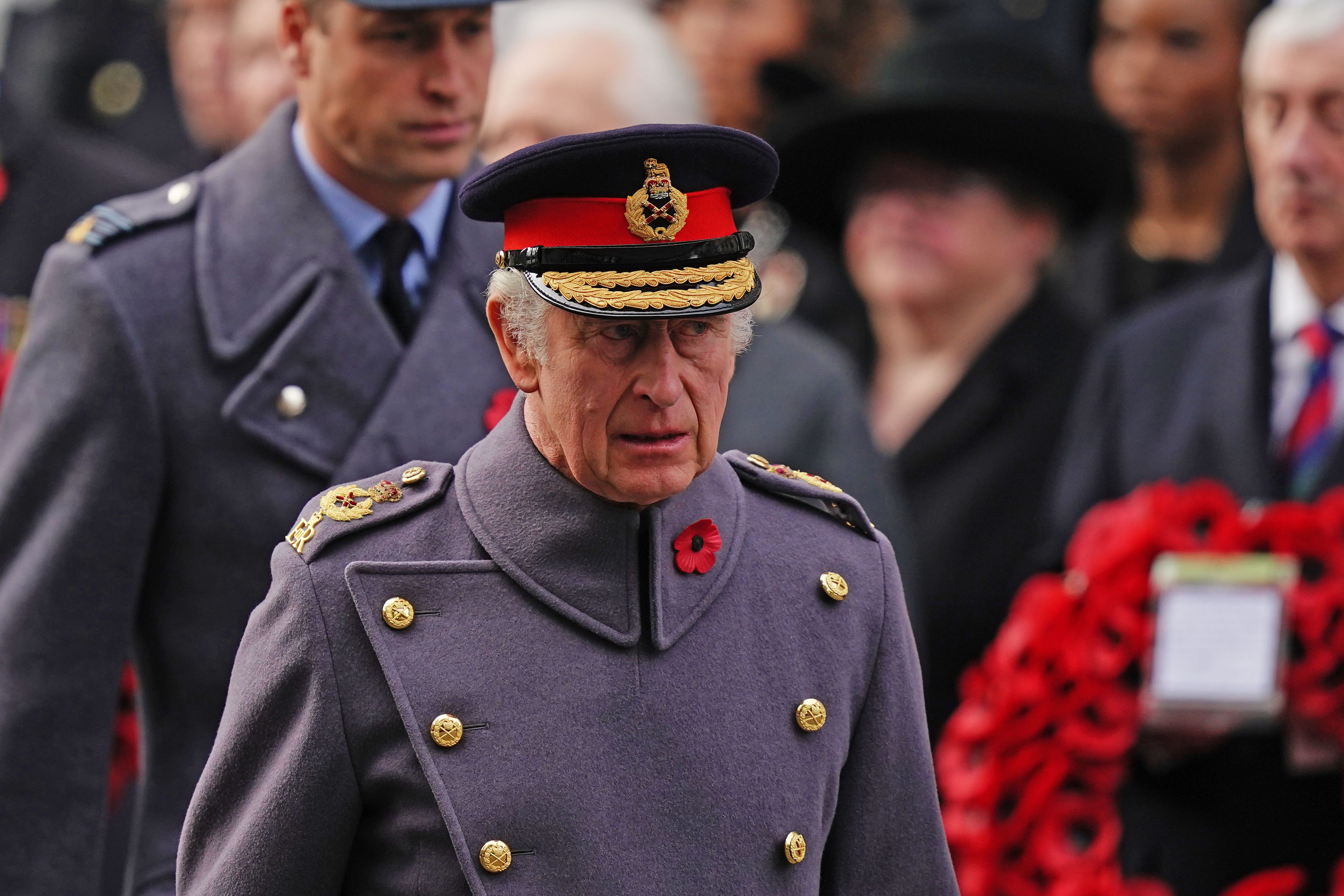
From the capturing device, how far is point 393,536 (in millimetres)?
3252

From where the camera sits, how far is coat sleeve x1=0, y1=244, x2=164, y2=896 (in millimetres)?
3867

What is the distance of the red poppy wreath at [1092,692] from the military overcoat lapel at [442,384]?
195 centimetres

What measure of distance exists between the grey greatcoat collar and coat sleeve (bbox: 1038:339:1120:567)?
304 cm

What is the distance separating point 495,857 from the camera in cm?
304

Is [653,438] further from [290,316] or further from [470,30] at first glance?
[470,30]

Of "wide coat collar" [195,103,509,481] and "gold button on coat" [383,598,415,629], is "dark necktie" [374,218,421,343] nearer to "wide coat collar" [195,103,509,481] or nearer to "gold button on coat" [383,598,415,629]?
"wide coat collar" [195,103,509,481]

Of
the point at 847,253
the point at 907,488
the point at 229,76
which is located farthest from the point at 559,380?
the point at 229,76

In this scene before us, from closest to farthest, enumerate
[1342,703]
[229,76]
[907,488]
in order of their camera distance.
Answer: [1342,703] < [907,488] < [229,76]

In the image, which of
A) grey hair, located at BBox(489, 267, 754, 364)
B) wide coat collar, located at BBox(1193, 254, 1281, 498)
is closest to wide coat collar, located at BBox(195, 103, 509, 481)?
grey hair, located at BBox(489, 267, 754, 364)

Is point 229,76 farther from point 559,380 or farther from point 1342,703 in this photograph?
point 559,380

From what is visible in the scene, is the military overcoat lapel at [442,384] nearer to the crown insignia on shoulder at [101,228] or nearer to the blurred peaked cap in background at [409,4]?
the blurred peaked cap in background at [409,4]

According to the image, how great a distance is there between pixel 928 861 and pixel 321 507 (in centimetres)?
104

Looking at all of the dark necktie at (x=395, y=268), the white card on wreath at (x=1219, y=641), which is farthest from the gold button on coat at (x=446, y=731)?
the white card on wreath at (x=1219, y=641)

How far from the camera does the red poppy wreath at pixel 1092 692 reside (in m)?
5.30
